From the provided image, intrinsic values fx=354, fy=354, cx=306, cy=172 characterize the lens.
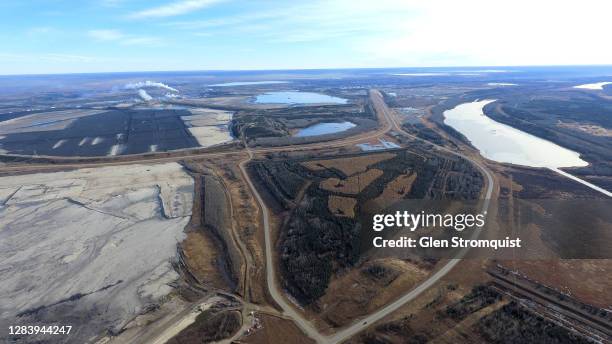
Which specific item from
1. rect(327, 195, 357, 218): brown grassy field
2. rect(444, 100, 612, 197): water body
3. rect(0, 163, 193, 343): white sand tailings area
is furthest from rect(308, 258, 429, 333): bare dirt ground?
rect(444, 100, 612, 197): water body

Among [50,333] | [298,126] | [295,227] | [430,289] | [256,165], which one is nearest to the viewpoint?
[50,333]

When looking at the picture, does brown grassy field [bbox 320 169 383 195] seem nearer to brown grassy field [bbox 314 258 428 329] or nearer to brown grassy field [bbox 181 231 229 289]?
brown grassy field [bbox 314 258 428 329]

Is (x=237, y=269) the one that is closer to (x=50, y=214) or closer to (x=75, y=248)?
(x=75, y=248)

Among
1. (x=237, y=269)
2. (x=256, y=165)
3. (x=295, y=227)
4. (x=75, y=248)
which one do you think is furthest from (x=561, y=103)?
(x=75, y=248)

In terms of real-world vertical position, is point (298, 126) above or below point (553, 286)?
above

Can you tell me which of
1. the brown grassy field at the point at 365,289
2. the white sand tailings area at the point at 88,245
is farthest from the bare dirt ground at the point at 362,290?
the white sand tailings area at the point at 88,245

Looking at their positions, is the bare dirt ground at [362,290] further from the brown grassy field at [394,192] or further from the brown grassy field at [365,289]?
the brown grassy field at [394,192]
